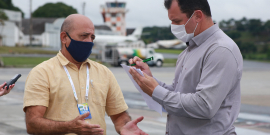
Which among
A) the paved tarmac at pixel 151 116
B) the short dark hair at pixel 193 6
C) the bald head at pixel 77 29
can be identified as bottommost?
the paved tarmac at pixel 151 116

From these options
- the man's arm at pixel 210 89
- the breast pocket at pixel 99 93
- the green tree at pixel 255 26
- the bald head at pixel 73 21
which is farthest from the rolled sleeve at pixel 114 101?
the green tree at pixel 255 26

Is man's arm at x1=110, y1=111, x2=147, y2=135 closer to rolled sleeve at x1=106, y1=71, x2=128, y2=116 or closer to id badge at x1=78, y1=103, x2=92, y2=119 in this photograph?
rolled sleeve at x1=106, y1=71, x2=128, y2=116

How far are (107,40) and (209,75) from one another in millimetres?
47411

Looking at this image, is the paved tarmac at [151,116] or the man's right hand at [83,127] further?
the paved tarmac at [151,116]

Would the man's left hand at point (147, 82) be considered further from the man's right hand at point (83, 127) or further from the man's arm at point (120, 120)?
the man's arm at point (120, 120)

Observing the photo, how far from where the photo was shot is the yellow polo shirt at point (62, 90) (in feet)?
9.64

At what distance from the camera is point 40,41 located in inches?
3720

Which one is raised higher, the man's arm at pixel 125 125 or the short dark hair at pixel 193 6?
the short dark hair at pixel 193 6

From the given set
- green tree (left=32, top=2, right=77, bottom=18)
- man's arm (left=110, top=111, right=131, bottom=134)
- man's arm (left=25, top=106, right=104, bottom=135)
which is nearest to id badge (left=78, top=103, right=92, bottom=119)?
man's arm (left=25, top=106, right=104, bottom=135)

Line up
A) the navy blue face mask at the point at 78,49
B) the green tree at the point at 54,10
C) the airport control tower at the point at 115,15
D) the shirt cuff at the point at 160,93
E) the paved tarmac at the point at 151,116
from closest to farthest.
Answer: the shirt cuff at the point at 160,93 → the navy blue face mask at the point at 78,49 → the paved tarmac at the point at 151,116 → the airport control tower at the point at 115,15 → the green tree at the point at 54,10

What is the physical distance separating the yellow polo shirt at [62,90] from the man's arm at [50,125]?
0.24 feet

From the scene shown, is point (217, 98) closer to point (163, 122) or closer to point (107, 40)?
point (163, 122)

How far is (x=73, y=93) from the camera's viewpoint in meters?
3.04

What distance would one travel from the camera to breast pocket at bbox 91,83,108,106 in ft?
10.4
